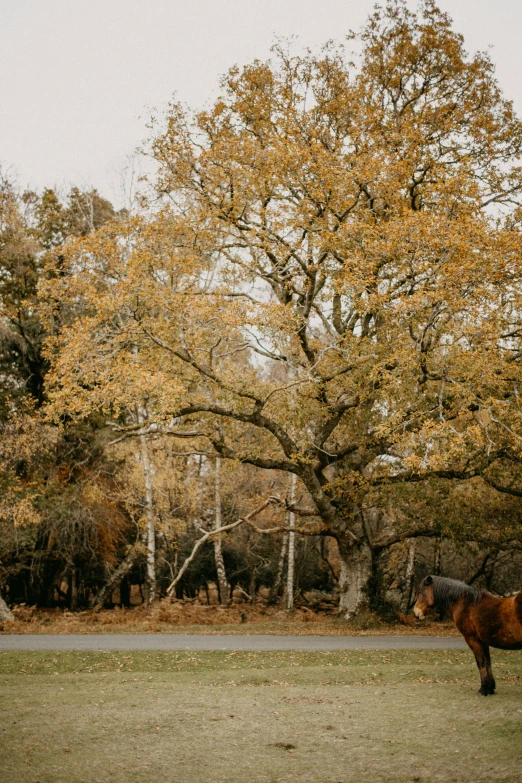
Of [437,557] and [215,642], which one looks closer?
[215,642]

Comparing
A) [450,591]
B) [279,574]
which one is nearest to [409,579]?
[279,574]

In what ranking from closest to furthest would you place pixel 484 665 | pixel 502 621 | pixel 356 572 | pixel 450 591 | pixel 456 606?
pixel 502 621, pixel 484 665, pixel 456 606, pixel 450 591, pixel 356 572

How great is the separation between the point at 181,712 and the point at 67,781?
254 cm

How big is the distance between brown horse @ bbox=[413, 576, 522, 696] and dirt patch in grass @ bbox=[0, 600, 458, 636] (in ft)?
36.9

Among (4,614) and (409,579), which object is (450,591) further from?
(409,579)

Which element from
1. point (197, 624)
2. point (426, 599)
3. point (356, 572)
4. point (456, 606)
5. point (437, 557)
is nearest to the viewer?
point (456, 606)

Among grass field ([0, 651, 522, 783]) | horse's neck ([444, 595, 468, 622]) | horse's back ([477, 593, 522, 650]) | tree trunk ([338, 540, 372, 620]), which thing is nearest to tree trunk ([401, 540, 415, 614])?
tree trunk ([338, 540, 372, 620])

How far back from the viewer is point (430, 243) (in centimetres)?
1628

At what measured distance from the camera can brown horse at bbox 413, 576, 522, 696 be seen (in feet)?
28.5

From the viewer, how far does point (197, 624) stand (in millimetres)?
23969

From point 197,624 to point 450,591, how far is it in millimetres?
16049

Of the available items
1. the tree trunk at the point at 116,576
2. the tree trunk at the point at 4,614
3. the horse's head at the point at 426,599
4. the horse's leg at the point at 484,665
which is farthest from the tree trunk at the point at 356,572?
the horse's leg at the point at 484,665

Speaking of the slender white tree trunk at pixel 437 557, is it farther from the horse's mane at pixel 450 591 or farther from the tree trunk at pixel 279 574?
the horse's mane at pixel 450 591

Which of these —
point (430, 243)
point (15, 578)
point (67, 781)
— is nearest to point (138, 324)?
point (430, 243)
